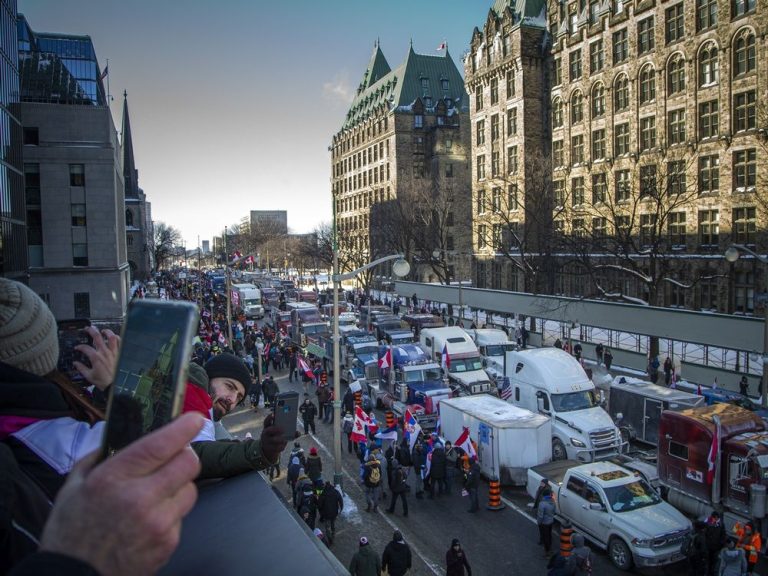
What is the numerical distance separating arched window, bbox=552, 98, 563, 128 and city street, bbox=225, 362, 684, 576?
47.8 meters

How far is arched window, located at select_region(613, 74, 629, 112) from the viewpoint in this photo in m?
51.6

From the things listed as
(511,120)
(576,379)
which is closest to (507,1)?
(511,120)

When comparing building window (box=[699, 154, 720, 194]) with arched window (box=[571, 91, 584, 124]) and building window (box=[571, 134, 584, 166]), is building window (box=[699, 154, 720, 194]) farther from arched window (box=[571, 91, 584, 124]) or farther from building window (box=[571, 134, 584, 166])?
arched window (box=[571, 91, 584, 124])

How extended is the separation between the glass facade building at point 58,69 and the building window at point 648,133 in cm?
4446

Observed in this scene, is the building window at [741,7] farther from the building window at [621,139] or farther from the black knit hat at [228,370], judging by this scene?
the black knit hat at [228,370]

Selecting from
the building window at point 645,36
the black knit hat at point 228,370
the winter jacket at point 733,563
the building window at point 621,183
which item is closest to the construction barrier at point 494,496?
the winter jacket at point 733,563

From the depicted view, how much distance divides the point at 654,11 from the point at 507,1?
23.8 metres

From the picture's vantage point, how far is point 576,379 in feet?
69.2

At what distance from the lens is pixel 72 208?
4253cm

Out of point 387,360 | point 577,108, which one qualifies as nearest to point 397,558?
point 387,360

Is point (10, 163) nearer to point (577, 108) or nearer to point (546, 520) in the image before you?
point (546, 520)

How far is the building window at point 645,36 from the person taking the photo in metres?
48.9

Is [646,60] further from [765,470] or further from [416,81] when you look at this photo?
[416,81]

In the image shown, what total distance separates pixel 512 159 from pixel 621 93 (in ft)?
49.8
